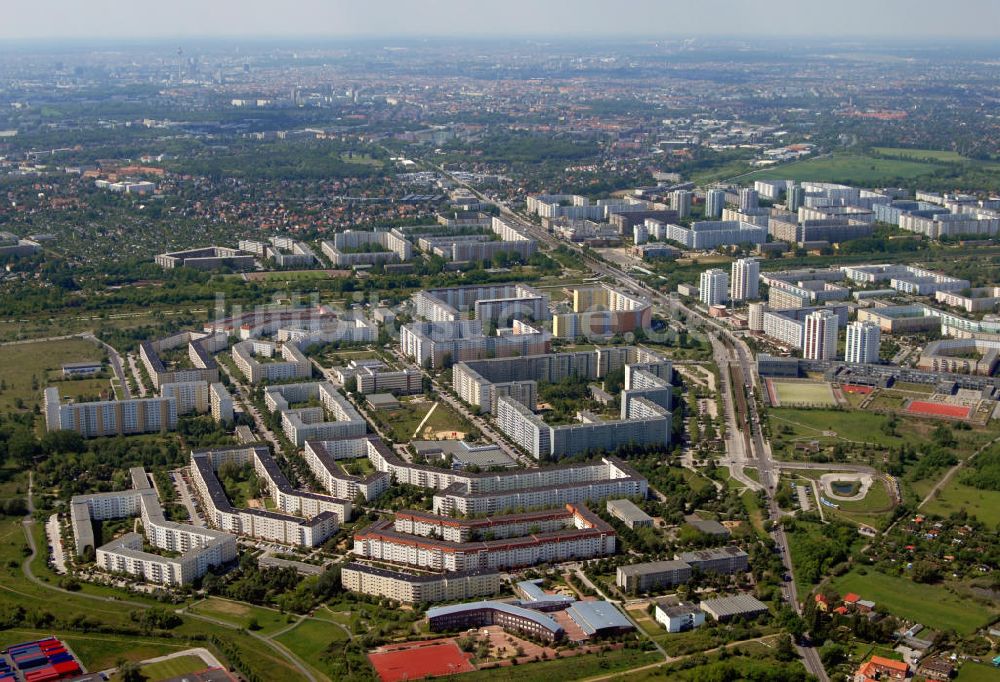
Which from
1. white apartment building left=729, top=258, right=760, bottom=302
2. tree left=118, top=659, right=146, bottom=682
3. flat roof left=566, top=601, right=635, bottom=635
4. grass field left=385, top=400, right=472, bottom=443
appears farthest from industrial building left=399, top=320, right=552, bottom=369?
tree left=118, top=659, right=146, bottom=682

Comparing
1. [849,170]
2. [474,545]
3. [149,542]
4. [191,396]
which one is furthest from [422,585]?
[849,170]

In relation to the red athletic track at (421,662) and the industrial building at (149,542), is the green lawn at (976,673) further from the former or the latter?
the industrial building at (149,542)

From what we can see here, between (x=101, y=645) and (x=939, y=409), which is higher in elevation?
(x=101, y=645)

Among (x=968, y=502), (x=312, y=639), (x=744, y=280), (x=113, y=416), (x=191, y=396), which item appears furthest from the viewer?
(x=744, y=280)

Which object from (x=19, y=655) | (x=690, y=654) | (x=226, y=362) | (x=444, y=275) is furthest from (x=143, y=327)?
(x=690, y=654)

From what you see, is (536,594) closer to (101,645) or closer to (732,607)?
(732,607)

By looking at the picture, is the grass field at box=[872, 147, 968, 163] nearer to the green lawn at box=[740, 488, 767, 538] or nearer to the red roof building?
the green lawn at box=[740, 488, 767, 538]
